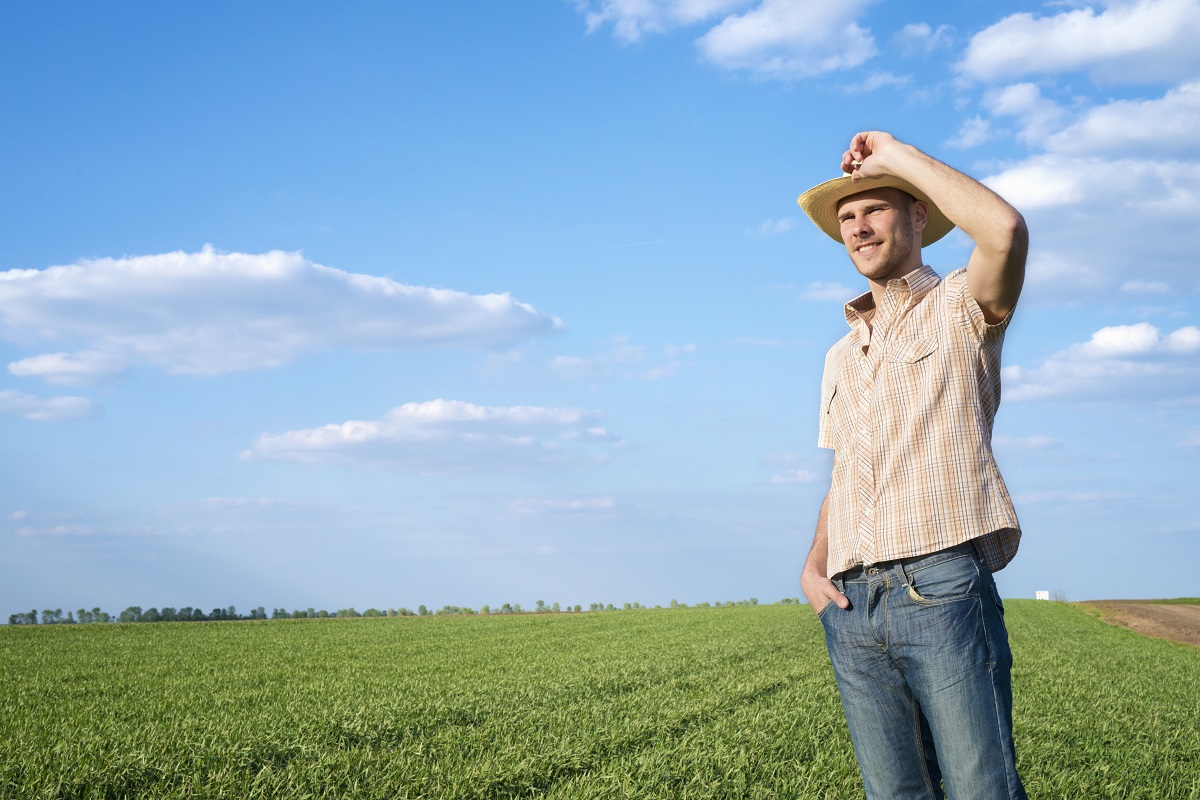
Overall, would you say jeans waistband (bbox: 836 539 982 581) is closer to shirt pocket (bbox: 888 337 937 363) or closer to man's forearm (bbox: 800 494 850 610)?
man's forearm (bbox: 800 494 850 610)

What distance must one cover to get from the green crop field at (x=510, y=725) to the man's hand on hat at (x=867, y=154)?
15.0 feet

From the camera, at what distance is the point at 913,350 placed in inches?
107

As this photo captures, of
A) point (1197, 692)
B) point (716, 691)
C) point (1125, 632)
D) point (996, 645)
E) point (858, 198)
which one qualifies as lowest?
point (1125, 632)

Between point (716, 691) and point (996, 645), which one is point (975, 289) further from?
point (716, 691)

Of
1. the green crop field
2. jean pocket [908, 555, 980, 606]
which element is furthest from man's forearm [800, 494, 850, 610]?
the green crop field

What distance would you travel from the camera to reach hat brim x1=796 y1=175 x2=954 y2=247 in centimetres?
286

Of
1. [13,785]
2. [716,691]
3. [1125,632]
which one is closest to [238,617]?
[716,691]

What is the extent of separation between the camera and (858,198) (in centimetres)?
292

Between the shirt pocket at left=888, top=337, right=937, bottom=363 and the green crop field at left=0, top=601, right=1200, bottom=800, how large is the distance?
4.21m

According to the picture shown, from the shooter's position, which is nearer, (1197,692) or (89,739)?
(89,739)

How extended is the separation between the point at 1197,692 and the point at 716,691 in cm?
891

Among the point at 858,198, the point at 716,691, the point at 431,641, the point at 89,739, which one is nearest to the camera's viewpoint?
the point at 858,198

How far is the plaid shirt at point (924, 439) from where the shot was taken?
8.29 ft

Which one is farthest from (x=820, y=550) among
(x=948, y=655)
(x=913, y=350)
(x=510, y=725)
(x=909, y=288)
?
(x=510, y=725)
